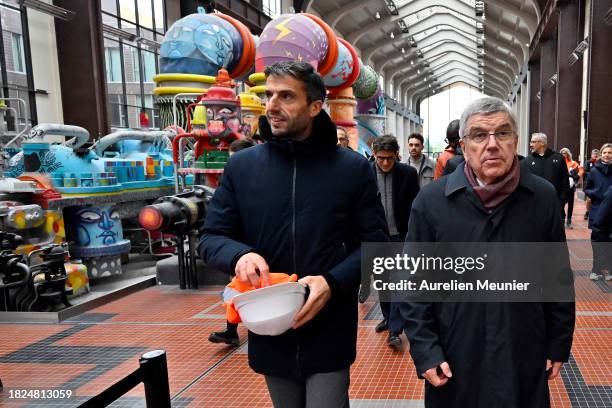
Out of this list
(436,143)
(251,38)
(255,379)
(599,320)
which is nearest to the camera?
(255,379)

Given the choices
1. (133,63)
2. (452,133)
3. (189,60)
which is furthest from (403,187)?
(133,63)

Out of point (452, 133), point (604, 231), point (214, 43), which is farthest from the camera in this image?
point (214, 43)

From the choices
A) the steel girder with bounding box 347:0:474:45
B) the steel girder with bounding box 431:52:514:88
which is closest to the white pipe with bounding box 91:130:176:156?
the steel girder with bounding box 347:0:474:45

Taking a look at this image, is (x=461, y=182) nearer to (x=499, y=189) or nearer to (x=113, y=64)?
(x=499, y=189)

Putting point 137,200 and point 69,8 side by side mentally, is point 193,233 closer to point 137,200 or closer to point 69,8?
point 137,200

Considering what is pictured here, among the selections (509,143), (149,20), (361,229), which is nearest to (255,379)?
(361,229)

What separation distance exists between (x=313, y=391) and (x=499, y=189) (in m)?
0.87

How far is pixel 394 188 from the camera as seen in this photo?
3797mm

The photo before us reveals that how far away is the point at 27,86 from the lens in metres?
11.3

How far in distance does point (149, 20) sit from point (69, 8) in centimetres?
377

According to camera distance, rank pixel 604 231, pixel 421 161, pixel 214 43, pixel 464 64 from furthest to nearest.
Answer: pixel 464 64 → pixel 214 43 → pixel 421 161 → pixel 604 231

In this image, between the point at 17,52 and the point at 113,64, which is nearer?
the point at 17,52

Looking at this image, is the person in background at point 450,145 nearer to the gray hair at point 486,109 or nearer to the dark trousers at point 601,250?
the dark trousers at point 601,250

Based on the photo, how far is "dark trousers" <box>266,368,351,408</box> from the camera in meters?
1.63
